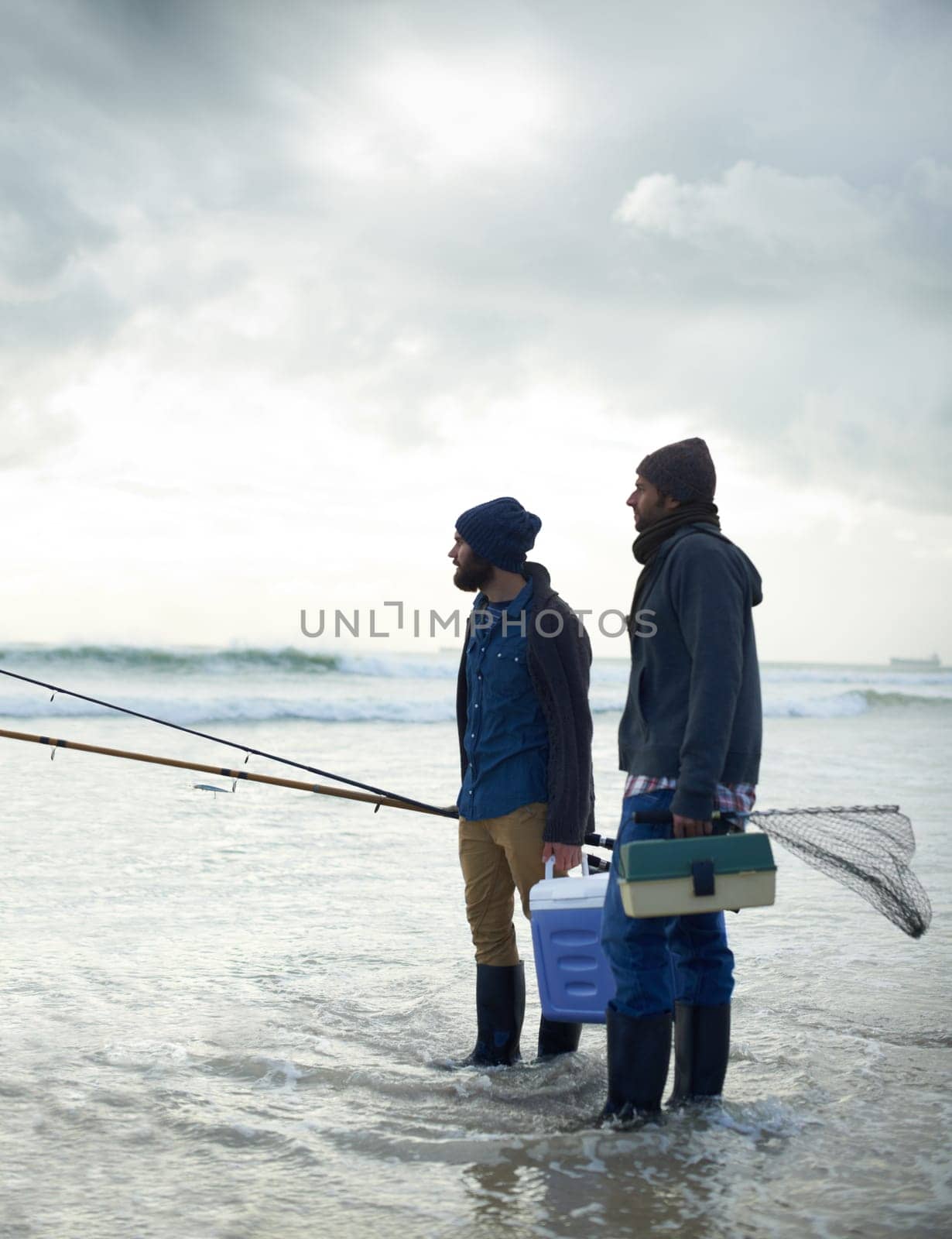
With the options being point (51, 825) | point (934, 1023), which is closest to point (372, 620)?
point (51, 825)

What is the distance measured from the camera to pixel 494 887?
11.2 feet

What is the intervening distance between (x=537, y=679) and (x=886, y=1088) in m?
1.41

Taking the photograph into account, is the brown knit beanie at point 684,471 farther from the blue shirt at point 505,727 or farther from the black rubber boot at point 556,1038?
the black rubber boot at point 556,1038

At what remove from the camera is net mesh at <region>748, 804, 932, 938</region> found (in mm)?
2891

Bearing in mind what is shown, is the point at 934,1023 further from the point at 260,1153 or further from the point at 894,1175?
the point at 260,1153

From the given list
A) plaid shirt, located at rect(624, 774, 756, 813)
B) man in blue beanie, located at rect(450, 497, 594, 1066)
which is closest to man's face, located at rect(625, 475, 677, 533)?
man in blue beanie, located at rect(450, 497, 594, 1066)

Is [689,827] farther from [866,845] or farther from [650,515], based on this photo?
[650,515]

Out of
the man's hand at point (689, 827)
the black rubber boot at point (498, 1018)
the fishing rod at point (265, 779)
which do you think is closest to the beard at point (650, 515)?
the man's hand at point (689, 827)

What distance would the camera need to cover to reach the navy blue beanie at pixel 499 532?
11.0 feet

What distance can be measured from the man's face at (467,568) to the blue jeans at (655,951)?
847 mm

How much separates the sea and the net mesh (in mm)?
548

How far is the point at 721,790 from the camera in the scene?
2.77 metres

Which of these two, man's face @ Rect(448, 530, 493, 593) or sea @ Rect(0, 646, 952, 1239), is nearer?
sea @ Rect(0, 646, 952, 1239)

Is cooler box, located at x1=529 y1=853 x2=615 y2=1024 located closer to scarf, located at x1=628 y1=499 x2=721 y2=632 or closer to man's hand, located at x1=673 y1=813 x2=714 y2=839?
man's hand, located at x1=673 y1=813 x2=714 y2=839
